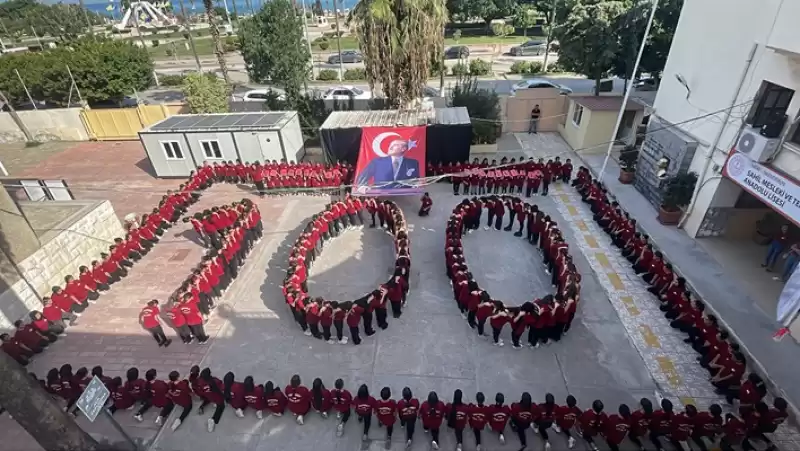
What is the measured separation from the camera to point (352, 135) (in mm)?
15070

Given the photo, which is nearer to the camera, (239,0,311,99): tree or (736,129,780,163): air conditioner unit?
(736,129,780,163): air conditioner unit

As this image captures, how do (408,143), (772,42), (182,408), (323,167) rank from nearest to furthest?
(182,408), (772,42), (408,143), (323,167)

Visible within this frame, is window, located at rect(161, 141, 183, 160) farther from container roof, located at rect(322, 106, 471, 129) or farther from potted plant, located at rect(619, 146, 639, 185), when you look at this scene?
potted plant, located at rect(619, 146, 639, 185)

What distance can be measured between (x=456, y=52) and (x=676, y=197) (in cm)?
2813

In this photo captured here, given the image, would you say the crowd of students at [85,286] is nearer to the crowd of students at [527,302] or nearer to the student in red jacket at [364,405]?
the student in red jacket at [364,405]

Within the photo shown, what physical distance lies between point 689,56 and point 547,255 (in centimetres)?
750

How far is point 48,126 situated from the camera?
21.7 meters

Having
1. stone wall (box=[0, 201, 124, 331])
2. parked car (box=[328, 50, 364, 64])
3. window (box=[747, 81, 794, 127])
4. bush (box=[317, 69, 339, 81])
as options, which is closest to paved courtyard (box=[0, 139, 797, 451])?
stone wall (box=[0, 201, 124, 331])

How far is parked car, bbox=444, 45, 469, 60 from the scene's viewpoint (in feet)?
114

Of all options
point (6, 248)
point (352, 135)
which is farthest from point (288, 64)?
point (6, 248)

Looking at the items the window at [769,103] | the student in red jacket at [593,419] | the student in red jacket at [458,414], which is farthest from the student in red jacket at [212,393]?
the window at [769,103]

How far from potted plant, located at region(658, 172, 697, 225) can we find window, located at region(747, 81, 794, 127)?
2447 mm

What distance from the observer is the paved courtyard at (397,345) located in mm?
7480

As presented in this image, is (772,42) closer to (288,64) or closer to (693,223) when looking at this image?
(693,223)
